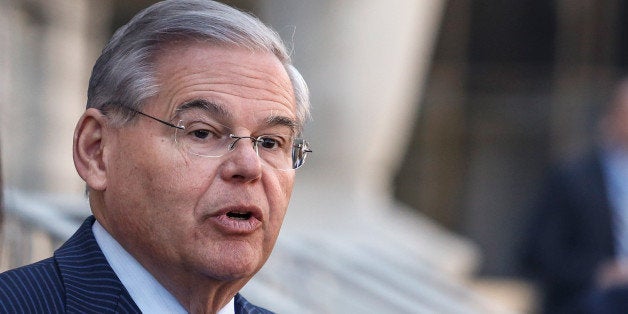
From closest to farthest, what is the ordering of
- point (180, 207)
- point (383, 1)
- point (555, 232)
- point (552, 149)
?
point (180, 207)
point (555, 232)
point (383, 1)
point (552, 149)

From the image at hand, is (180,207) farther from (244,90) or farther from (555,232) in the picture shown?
(555,232)

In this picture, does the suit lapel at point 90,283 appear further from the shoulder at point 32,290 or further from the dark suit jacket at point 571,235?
the dark suit jacket at point 571,235

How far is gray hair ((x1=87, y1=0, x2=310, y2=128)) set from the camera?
103 inches

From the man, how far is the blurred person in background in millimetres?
4124

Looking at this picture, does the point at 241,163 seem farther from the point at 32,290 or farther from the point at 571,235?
the point at 571,235

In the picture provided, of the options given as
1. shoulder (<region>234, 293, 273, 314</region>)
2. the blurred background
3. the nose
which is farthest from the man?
the blurred background

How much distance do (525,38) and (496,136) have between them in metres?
1.02

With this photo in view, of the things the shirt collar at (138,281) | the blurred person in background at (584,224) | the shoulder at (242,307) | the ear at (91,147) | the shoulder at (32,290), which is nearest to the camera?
the shoulder at (32,290)

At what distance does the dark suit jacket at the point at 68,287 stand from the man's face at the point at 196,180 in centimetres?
12

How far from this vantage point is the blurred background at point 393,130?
674 cm

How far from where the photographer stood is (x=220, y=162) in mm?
2592

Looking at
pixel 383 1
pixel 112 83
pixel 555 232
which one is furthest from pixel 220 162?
pixel 383 1

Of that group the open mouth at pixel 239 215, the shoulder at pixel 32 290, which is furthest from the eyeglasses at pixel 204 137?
the shoulder at pixel 32 290

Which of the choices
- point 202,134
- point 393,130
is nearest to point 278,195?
point 202,134
